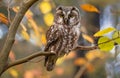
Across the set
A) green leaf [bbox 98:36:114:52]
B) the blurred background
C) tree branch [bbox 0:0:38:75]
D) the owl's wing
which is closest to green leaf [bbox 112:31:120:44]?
green leaf [bbox 98:36:114:52]

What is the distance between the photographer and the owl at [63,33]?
1.80 m

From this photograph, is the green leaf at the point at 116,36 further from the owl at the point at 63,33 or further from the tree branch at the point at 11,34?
the owl at the point at 63,33

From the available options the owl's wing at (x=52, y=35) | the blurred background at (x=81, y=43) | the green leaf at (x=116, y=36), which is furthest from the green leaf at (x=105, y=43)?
the blurred background at (x=81, y=43)

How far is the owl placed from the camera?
180 cm

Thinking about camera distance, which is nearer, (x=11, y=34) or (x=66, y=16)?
(x=11, y=34)

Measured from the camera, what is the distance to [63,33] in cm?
183

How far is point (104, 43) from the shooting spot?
4.26 feet

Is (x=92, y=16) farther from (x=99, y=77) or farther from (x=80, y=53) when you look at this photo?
(x=99, y=77)

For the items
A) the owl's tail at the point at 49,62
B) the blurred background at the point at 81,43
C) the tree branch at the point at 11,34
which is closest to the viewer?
the tree branch at the point at 11,34

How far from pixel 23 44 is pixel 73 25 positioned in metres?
2.72

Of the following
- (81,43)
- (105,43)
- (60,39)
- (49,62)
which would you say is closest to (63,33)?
(60,39)

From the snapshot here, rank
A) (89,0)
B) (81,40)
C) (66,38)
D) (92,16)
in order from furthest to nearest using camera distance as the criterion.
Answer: (92,16) → (89,0) → (81,40) → (66,38)

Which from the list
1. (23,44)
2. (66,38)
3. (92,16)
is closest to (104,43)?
(66,38)

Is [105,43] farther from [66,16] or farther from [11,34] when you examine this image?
[66,16]
